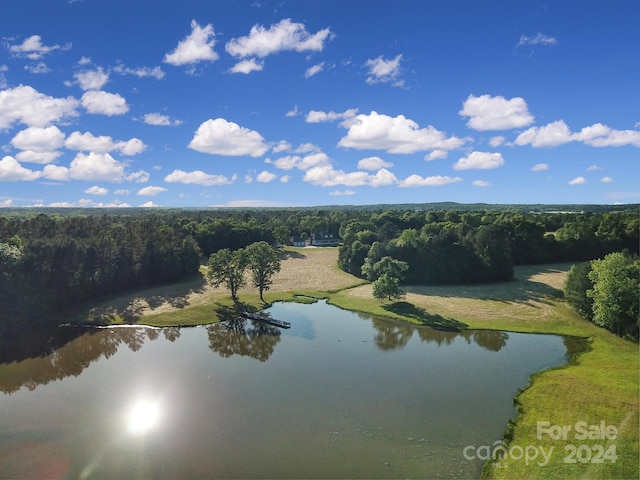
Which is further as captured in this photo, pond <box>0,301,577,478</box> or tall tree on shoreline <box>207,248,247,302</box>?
tall tree on shoreline <box>207,248,247,302</box>

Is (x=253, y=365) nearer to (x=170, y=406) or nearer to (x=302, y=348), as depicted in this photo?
(x=302, y=348)

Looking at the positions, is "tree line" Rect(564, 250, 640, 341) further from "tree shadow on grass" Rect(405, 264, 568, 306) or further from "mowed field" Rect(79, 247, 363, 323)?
"mowed field" Rect(79, 247, 363, 323)

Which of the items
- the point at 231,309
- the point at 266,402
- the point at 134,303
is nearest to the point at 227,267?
the point at 231,309

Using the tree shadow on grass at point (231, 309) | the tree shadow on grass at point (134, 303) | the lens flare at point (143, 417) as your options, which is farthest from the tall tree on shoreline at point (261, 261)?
the lens flare at point (143, 417)

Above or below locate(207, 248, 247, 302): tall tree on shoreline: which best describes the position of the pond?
below

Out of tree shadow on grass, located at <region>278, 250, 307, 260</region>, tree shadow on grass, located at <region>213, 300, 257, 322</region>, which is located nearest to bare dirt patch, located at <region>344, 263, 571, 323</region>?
tree shadow on grass, located at <region>213, 300, 257, 322</region>
